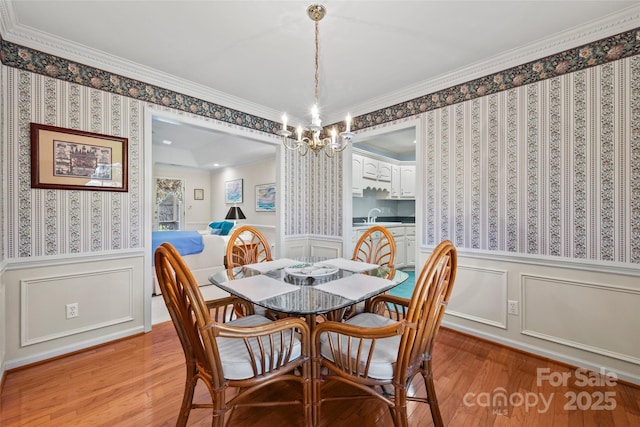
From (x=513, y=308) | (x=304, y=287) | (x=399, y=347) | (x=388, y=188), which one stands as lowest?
(x=513, y=308)

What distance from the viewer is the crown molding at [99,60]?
1959 millimetres

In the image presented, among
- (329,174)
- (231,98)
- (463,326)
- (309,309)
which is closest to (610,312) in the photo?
(463,326)

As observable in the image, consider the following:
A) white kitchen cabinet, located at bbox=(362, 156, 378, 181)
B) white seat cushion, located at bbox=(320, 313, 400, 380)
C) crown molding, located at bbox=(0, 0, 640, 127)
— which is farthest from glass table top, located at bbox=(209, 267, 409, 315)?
white kitchen cabinet, located at bbox=(362, 156, 378, 181)

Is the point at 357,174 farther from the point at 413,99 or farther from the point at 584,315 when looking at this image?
the point at 584,315

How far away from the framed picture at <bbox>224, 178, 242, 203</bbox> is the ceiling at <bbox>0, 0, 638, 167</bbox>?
4616 millimetres

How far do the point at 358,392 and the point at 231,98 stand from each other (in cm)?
309

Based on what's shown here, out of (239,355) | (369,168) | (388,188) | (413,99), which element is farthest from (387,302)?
(388,188)

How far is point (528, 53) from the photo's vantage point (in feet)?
7.33

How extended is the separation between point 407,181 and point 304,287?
4794mm

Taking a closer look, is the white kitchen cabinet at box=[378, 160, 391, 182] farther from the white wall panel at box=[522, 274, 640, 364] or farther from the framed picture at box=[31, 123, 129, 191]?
the framed picture at box=[31, 123, 129, 191]

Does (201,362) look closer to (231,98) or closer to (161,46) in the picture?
(161,46)

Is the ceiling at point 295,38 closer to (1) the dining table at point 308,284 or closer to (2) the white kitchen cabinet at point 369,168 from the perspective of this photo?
(1) the dining table at point 308,284

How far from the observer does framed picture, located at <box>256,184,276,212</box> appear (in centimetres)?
650

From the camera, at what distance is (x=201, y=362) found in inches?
50.4
